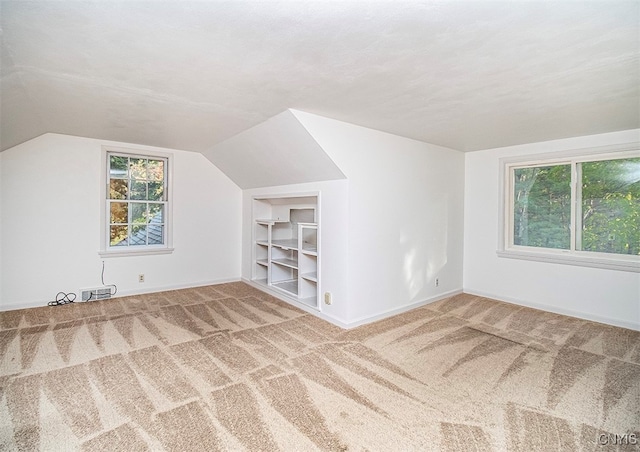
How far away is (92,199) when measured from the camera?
14.0 feet

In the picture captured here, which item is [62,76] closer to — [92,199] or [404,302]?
[92,199]

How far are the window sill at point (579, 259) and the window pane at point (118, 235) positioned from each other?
224 inches

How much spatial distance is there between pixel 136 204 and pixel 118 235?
534mm

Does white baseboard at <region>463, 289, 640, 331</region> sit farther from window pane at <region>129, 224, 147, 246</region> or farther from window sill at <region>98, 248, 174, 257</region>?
window pane at <region>129, 224, 147, 246</region>

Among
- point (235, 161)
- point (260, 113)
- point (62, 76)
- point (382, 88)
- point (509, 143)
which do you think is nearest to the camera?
point (62, 76)

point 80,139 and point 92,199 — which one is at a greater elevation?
point 80,139

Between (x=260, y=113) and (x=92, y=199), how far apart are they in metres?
2.98

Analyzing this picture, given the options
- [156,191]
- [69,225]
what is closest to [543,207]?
[156,191]

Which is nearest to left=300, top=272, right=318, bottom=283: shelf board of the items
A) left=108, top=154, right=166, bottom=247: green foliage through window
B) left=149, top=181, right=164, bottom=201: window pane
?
left=108, top=154, right=166, bottom=247: green foliage through window

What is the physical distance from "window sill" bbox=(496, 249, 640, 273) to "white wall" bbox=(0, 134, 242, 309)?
4.98 meters

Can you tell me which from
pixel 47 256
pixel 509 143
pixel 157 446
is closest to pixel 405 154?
pixel 509 143

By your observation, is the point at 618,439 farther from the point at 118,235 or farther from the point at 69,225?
the point at 69,225

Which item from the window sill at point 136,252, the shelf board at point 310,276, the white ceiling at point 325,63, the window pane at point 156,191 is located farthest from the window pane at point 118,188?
the shelf board at point 310,276

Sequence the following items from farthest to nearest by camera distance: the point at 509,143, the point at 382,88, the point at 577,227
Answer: the point at 509,143, the point at 577,227, the point at 382,88
